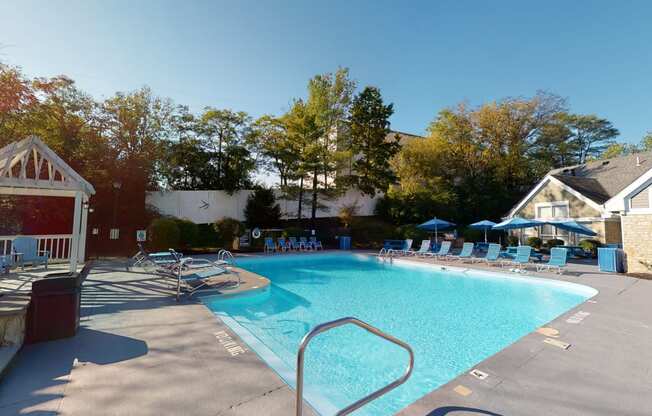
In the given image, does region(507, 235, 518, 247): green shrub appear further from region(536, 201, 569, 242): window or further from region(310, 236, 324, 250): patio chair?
region(310, 236, 324, 250): patio chair

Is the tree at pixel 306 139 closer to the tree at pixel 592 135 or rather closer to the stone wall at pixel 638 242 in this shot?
the stone wall at pixel 638 242

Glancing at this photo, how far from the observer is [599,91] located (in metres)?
19.9

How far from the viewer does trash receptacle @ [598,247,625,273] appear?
398 inches

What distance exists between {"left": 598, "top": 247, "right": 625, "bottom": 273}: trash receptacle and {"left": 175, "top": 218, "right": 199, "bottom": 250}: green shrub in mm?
18044

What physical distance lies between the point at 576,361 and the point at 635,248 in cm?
998

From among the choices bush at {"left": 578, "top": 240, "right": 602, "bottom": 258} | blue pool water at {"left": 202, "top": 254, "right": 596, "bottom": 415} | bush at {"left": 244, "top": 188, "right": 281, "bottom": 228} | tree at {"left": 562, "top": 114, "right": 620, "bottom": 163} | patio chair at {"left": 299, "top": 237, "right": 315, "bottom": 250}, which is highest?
tree at {"left": 562, "top": 114, "right": 620, "bottom": 163}

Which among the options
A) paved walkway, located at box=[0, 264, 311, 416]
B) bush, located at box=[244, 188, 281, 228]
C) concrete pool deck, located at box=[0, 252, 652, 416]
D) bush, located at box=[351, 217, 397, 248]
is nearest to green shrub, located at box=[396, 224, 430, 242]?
bush, located at box=[351, 217, 397, 248]

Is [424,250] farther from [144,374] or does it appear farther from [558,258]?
[144,374]

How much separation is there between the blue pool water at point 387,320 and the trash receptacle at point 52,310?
84.4 inches

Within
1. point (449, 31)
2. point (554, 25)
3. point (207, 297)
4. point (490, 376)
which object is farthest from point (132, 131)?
point (554, 25)

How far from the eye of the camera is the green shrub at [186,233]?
48.6 feet

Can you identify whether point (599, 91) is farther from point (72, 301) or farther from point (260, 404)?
point (72, 301)

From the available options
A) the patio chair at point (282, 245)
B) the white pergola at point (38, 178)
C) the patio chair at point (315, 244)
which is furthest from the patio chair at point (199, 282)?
the patio chair at point (315, 244)

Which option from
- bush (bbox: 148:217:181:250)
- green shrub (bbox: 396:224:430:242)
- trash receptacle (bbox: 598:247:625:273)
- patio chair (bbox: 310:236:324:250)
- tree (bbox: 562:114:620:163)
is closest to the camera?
trash receptacle (bbox: 598:247:625:273)
